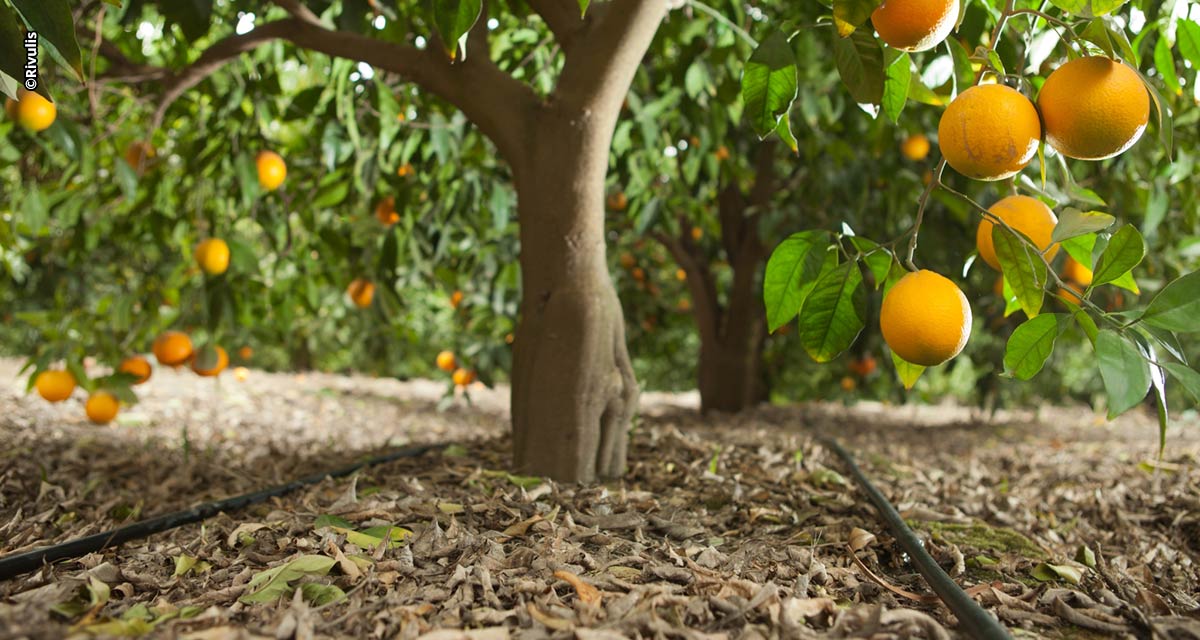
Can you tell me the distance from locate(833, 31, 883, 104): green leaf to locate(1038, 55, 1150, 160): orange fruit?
25 centimetres

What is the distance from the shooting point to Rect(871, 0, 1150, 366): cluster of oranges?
93 cm

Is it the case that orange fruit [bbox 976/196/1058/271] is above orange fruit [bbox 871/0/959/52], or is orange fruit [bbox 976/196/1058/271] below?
below

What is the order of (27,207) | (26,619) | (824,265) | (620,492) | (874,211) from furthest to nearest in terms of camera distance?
(874,211)
(27,207)
(620,492)
(824,265)
(26,619)

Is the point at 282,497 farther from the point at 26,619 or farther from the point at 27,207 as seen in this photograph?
the point at 27,207

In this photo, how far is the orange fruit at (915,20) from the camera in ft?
3.12

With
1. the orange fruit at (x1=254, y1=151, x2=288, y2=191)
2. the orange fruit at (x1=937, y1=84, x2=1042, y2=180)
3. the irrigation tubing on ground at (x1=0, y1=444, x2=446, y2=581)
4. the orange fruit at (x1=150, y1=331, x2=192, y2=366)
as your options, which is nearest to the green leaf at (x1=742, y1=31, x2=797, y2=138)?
the orange fruit at (x1=937, y1=84, x2=1042, y2=180)

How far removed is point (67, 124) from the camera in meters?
1.83

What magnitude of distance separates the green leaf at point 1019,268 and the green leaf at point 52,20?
3.93ft

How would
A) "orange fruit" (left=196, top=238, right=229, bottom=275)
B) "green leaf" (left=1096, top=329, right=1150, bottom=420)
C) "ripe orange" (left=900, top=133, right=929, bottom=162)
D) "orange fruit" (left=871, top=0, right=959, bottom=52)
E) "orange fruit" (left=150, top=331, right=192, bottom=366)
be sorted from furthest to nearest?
"ripe orange" (left=900, top=133, right=929, bottom=162) < "orange fruit" (left=150, top=331, right=192, bottom=366) < "orange fruit" (left=196, top=238, right=229, bottom=275) < "orange fruit" (left=871, top=0, right=959, bottom=52) < "green leaf" (left=1096, top=329, right=1150, bottom=420)

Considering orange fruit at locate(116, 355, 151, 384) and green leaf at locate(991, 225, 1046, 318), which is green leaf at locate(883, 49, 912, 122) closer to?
green leaf at locate(991, 225, 1046, 318)

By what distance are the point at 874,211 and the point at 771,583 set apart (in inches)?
116

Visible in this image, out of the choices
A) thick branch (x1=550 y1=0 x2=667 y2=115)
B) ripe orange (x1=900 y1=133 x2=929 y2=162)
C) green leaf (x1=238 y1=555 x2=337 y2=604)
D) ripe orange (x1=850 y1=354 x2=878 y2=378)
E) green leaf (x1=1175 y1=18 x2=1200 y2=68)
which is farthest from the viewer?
ripe orange (x1=850 y1=354 x2=878 y2=378)

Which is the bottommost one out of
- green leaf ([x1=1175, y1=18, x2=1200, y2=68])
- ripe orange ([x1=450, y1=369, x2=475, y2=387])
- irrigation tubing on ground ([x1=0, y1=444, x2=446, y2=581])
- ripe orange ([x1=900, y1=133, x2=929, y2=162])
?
irrigation tubing on ground ([x1=0, y1=444, x2=446, y2=581])

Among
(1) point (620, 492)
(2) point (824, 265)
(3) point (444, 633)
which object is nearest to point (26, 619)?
(3) point (444, 633)
